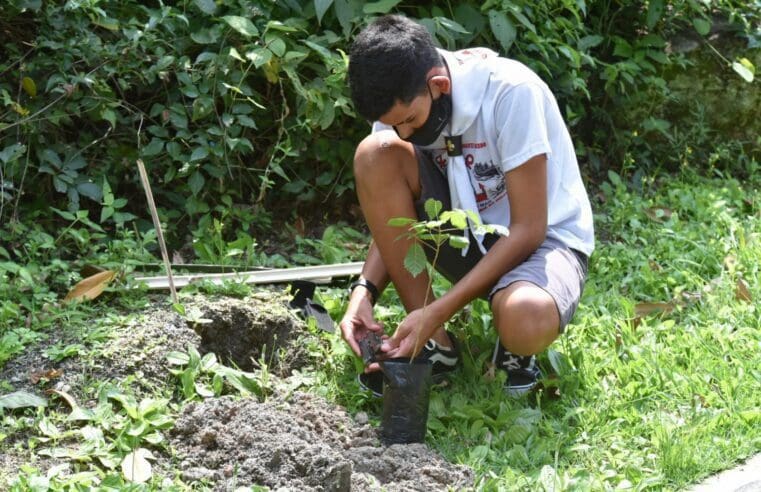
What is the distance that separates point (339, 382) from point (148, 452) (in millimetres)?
776

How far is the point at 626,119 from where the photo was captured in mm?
5828

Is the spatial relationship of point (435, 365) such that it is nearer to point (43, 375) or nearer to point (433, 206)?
point (433, 206)

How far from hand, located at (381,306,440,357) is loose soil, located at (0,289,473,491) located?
0.27m

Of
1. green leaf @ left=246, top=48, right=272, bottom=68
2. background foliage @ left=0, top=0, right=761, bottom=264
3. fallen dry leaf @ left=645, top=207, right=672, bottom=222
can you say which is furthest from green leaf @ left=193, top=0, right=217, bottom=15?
fallen dry leaf @ left=645, top=207, right=672, bottom=222

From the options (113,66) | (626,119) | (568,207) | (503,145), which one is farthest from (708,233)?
(113,66)

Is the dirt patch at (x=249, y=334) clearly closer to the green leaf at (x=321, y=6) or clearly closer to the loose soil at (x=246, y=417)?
the loose soil at (x=246, y=417)

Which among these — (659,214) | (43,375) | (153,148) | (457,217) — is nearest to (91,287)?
(43,375)

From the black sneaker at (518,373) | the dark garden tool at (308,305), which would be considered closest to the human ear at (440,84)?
the black sneaker at (518,373)

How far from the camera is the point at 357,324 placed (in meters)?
3.54

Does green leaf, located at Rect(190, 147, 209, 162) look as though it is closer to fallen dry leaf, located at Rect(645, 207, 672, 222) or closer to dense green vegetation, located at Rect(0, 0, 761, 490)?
dense green vegetation, located at Rect(0, 0, 761, 490)

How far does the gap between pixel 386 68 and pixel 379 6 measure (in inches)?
62.3

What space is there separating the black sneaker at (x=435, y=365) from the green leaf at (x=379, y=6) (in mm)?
1589

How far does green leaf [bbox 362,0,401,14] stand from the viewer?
4.52 m

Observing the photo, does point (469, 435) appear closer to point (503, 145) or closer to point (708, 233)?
point (503, 145)
